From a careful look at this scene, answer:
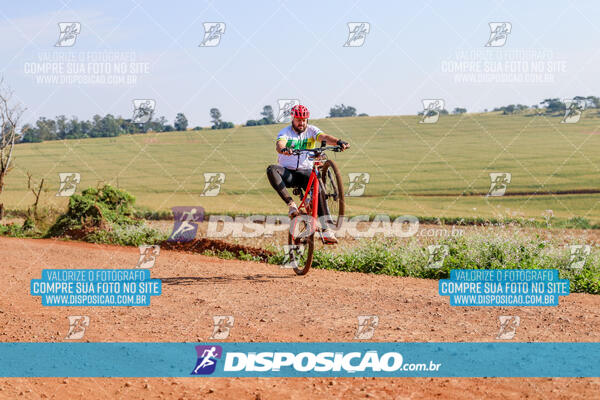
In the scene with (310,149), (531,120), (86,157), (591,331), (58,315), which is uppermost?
(531,120)

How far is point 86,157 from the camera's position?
119ft

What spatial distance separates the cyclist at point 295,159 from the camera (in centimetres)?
988

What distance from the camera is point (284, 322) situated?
7520 mm

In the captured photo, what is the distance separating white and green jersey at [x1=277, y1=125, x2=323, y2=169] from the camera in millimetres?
10086

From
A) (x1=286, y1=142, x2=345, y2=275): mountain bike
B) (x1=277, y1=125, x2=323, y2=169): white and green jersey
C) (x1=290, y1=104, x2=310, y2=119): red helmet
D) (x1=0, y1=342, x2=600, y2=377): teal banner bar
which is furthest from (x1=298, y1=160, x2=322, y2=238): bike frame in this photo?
(x1=0, y1=342, x2=600, y2=377): teal banner bar

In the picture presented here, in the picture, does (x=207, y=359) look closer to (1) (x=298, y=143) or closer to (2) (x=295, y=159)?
(2) (x=295, y=159)

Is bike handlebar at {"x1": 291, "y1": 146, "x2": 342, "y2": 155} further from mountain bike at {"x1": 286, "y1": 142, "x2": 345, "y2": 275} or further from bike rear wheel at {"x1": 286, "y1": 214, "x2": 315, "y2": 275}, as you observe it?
bike rear wheel at {"x1": 286, "y1": 214, "x2": 315, "y2": 275}

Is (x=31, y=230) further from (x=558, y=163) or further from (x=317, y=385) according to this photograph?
(x=558, y=163)

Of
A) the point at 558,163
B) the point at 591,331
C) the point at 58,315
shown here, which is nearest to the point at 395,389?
the point at 591,331

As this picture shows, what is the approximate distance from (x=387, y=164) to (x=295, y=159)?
80.8 ft

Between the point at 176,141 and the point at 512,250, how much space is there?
30461 millimetres

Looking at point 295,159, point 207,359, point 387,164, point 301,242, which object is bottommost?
point 207,359

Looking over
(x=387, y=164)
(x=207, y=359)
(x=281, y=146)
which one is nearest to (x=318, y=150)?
(x=281, y=146)

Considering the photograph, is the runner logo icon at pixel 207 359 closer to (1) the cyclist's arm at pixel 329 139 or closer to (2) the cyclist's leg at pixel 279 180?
(2) the cyclist's leg at pixel 279 180
